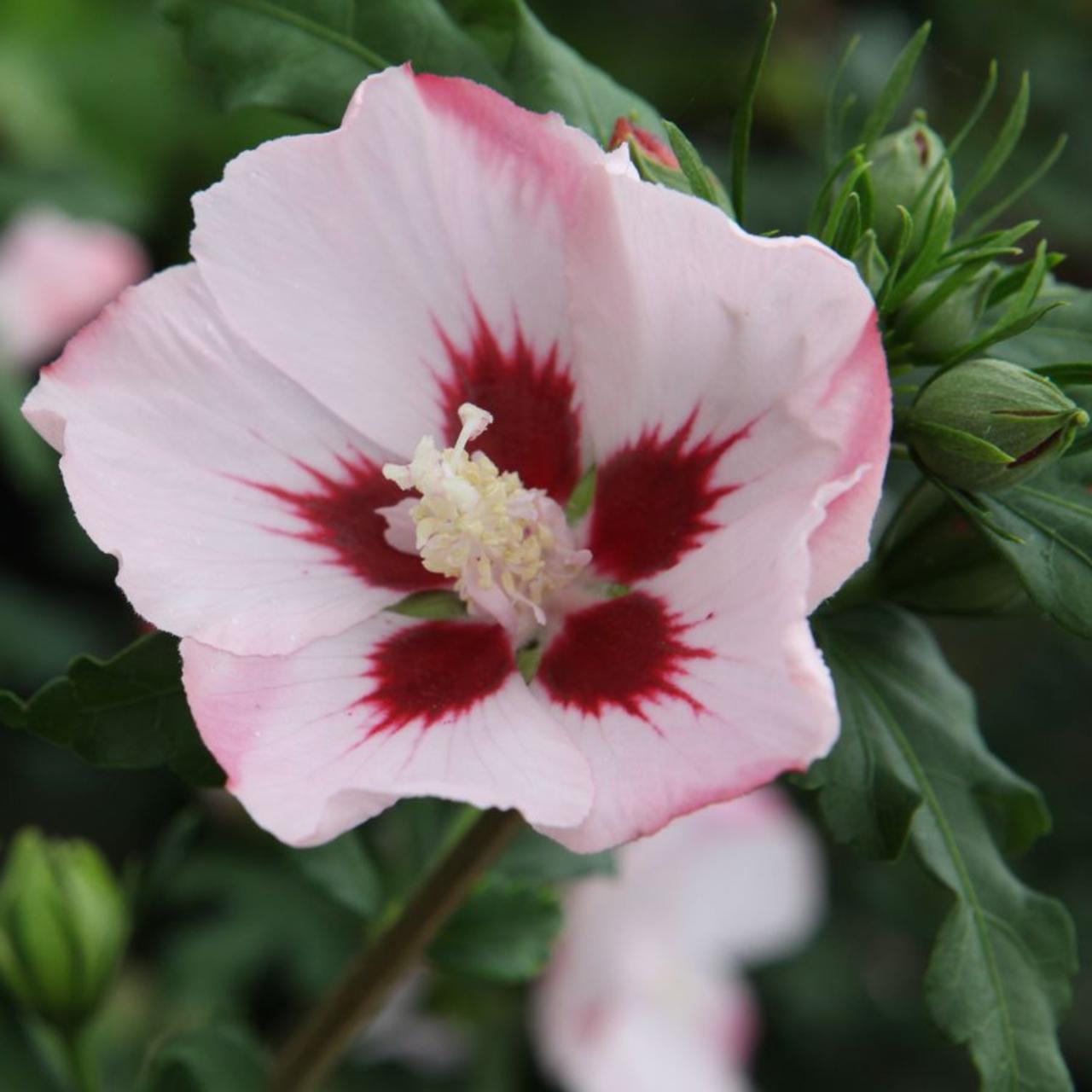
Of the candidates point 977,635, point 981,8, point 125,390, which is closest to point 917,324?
point 125,390

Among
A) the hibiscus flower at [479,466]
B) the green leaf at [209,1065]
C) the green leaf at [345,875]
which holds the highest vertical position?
the hibiscus flower at [479,466]

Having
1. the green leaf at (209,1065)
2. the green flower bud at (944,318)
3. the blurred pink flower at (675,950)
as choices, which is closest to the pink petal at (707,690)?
the green flower bud at (944,318)

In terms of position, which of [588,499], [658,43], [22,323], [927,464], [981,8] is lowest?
[22,323]

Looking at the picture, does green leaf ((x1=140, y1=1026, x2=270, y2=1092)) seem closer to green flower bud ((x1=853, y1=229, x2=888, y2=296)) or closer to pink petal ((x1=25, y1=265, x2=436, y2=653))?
pink petal ((x1=25, y1=265, x2=436, y2=653))

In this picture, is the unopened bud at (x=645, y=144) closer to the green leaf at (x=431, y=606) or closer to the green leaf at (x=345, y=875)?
the green leaf at (x=431, y=606)

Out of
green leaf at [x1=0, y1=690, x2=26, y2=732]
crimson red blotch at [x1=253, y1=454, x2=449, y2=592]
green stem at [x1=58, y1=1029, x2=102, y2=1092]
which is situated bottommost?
green stem at [x1=58, y1=1029, x2=102, y2=1092]

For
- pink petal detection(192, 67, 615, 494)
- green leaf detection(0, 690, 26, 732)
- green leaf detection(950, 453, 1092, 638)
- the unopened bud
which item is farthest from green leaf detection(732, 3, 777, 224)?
green leaf detection(0, 690, 26, 732)

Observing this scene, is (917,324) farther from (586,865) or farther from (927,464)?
(586,865)
